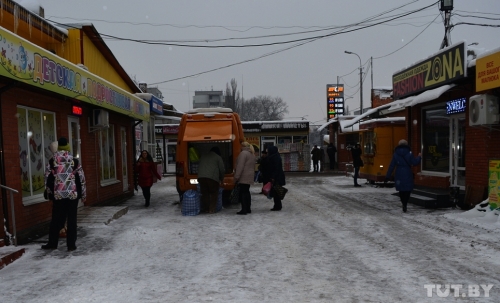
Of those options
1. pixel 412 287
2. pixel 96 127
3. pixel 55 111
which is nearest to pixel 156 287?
pixel 412 287

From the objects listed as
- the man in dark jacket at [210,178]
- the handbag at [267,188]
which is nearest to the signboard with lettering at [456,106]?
the handbag at [267,188]

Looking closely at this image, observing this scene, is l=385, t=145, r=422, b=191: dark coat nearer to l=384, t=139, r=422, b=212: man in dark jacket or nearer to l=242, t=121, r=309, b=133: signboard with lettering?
l=384, t=139, r=422, b=212: man in dark jacket

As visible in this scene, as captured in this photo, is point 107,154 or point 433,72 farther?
point 107,154

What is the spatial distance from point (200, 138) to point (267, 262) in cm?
588

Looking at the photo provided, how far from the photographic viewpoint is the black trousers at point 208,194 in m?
10.3

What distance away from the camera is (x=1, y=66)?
18.5 feet

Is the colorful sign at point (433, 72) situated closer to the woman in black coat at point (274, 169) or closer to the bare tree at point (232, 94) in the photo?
the woman in black coat at point (274, 169)

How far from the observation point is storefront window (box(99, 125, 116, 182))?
489 inches

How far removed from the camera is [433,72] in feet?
37.6

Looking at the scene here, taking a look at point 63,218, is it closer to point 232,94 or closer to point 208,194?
point 208,194

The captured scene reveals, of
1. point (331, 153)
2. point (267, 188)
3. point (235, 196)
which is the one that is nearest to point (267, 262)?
point (267, 188)

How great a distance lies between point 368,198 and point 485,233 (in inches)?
225

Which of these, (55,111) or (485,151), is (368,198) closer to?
(485,151)

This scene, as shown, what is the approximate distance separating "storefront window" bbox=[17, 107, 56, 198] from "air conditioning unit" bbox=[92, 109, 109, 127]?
2.11 m
